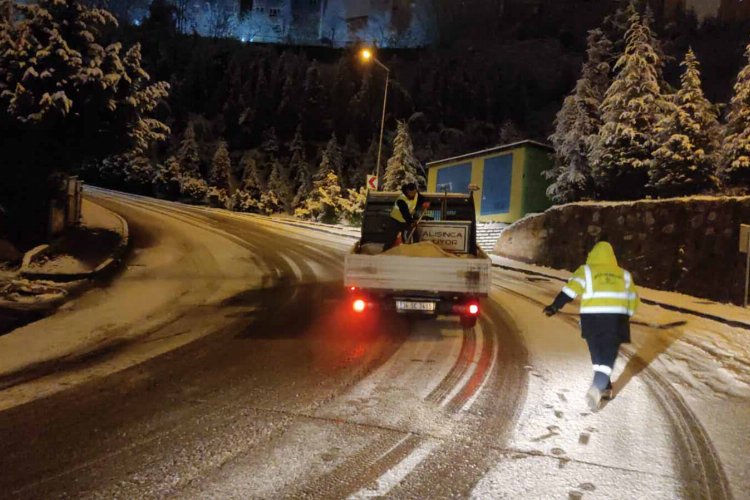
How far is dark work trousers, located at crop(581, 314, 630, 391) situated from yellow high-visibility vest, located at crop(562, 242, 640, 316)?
0.24 ft

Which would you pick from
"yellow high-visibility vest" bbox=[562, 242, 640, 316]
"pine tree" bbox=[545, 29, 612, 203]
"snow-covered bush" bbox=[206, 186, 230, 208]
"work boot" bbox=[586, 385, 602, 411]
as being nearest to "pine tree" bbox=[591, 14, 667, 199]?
"pine tree" bbox=[545, 29, 612, 203]

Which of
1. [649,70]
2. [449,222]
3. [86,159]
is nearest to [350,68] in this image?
[649,70]

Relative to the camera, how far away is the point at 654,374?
22.5ft

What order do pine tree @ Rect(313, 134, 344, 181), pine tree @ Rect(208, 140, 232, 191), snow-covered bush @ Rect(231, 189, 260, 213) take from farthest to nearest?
pine tree @ Rect(208, 140, 232, 191), snow-covered bush @ Rect(231, 189, 260, 213), pine tree @ Rect(313, 134, 344, 181)

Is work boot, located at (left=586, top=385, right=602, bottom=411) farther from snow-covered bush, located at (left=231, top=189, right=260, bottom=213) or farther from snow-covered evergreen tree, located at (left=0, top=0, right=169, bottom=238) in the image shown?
snow-covered bush, located at (left=231, top=189, right=260, bottom=213)

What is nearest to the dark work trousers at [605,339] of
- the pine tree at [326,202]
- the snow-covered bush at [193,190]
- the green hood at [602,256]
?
the green hood at [602,256]

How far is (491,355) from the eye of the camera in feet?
24.2

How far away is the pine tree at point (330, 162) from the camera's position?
1721 inches

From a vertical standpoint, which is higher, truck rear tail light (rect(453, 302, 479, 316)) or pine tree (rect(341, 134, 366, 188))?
pine tree (rect(341, 134, 366, 188))

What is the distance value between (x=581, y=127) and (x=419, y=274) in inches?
765

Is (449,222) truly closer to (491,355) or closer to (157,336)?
(491,355)

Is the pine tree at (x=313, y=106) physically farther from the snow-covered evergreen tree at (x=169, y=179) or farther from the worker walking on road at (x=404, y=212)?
the worker walking on road at (x=404, y=212)

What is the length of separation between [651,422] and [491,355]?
2465 mm

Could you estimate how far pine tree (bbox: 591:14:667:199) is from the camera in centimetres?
2055
